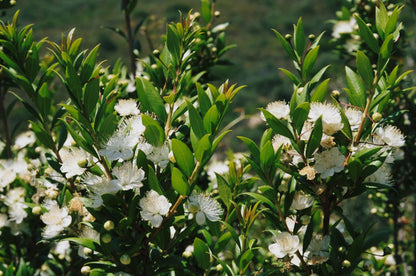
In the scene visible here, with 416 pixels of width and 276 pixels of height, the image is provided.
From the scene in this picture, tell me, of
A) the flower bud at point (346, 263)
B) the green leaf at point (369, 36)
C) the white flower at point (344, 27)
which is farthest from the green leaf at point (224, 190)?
the white flower at point (344, 27)

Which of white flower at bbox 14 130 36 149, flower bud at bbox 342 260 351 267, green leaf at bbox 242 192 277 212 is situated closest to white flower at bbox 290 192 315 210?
green leaf at bbox 242 192 277 212

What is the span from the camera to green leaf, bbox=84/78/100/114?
3.52ft

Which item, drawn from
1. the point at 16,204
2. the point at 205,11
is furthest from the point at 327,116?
the point at 16,204

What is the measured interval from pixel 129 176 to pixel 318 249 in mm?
610

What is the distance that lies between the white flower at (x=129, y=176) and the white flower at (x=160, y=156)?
0.05 metres

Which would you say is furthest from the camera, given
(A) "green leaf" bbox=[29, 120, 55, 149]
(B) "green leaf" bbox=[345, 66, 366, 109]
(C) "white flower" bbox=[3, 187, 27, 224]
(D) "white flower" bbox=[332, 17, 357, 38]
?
(D) "white flower" bbox=[332, 17, 357, 38]

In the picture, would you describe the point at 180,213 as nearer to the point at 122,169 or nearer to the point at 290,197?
the point at 122,169

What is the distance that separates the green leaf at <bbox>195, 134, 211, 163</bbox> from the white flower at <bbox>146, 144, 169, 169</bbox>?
11cm

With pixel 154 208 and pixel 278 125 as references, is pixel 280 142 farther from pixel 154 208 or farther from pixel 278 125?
pixel 154 208

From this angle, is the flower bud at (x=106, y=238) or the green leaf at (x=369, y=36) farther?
the green leaf at (x=369, y=36)

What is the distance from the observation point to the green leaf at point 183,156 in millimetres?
1005

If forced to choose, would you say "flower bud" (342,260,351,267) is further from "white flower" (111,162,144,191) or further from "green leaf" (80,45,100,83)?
"green leaf" (80,45,100,83)

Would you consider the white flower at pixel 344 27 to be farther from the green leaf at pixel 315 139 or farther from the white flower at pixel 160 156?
the white flower at pixel 160 156

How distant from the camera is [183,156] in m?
1.02
